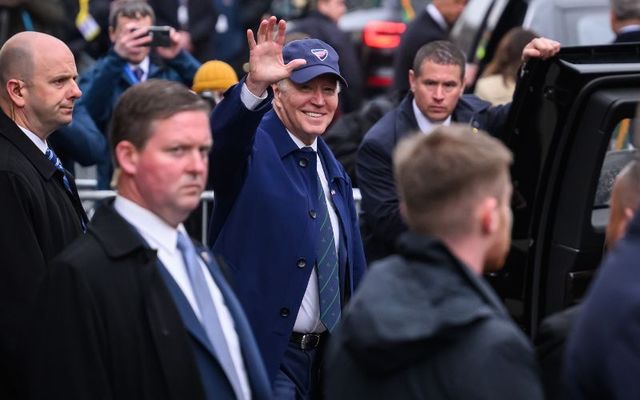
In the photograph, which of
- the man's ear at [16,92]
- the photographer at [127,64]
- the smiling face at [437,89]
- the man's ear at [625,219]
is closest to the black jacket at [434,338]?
the man's ear at [625,219]

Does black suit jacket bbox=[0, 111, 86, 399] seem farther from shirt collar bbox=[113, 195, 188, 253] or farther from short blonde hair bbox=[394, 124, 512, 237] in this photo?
short blonde hair bbox=[394, 124, 512, 237]

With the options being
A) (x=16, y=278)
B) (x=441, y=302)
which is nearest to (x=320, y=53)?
(x=16, y=278)

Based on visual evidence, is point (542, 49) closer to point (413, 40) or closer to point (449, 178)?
point (449, 178)

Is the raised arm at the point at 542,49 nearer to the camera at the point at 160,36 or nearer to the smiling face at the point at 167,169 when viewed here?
the smiling face at the point at 167,169

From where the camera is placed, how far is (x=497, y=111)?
23.1 feet

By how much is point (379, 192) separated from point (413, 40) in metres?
4.49

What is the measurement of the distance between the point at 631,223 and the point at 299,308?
7.84 feet

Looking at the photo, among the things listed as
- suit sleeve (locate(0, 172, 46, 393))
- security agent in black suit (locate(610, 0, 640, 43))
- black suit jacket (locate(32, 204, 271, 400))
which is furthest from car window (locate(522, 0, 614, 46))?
black suit jacket (locate(32, 204, 271, 400))

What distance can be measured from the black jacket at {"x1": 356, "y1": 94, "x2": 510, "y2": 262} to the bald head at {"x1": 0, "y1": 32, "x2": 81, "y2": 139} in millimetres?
1668

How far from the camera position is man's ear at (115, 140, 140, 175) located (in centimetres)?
408

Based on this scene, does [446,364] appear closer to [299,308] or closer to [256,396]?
[256,396]

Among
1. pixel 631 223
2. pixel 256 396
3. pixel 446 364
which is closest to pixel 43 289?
pixel 256 396

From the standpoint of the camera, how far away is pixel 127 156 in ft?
13.5

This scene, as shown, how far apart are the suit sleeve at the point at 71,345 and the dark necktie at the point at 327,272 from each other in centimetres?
185
